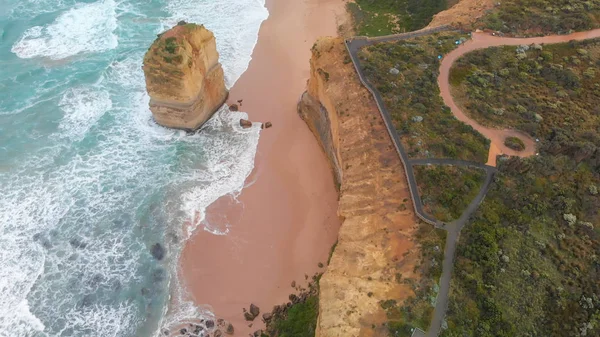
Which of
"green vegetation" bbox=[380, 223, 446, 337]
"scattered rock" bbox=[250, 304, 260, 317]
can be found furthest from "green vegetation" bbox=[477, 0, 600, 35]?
"scattered rock" bbox=[250, 304, 260, 317]

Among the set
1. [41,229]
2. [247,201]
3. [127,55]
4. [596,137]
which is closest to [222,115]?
[247,201]

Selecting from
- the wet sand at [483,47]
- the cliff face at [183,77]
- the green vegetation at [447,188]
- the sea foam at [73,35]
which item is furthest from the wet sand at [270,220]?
the sea foam at [73,35]

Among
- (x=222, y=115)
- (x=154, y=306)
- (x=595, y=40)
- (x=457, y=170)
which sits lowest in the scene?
(x=154, y=306)

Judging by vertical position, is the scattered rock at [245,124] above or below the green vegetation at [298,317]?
above

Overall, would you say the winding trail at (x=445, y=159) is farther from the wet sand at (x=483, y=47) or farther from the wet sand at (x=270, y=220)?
the wet sand at (x=270, y=220)

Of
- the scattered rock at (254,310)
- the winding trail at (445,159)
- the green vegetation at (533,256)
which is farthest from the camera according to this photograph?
the scattered rock at (254,310)

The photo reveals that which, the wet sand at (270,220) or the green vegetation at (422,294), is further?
the wet sand at (270,220)

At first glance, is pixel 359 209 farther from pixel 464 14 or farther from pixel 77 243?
pixel 464 14

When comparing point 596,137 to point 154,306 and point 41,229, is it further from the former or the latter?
point 41,229
